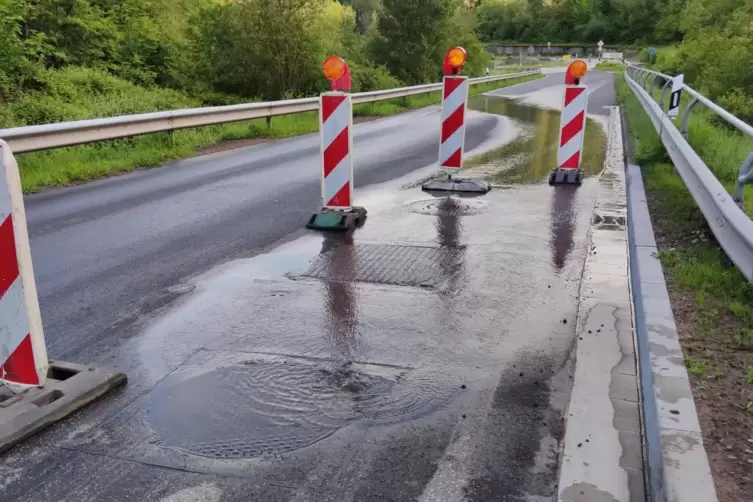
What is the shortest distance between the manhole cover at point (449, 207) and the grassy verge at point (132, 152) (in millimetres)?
5038

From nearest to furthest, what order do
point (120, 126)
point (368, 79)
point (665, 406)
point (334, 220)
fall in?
point (665, 406)
point (334, 220)
point (120, 126)
point (368, 79)

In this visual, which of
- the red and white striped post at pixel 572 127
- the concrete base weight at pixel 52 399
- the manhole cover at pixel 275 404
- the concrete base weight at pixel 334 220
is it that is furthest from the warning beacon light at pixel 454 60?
the concrete base weight at pixel 52 399

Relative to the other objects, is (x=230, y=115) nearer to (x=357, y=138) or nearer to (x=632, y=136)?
(x=357, y=138)

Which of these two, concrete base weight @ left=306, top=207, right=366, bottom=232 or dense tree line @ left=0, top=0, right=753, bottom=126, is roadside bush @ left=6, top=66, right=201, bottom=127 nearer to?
dense tree line @ left=0, top=0, right=753, bottom=126

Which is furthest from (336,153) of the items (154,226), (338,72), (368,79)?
(368,79)

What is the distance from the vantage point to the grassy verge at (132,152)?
9805 millimetres

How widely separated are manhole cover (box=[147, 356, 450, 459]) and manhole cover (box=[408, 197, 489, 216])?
4.06 meters

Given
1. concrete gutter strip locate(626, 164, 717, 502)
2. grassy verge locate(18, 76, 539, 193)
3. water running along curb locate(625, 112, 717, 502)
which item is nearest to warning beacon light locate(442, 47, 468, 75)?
concrete gutter strip locate(626, 164, 717, 502)

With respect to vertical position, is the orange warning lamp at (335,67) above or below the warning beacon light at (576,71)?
above

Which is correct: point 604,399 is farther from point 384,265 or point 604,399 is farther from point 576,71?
point 576,71

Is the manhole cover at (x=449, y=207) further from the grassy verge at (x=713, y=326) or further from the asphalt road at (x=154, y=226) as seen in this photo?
the grassy verge at (x=713, y=326)

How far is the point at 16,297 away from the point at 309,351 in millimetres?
1596

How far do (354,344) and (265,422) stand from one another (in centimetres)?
102

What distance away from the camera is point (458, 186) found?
891cm
